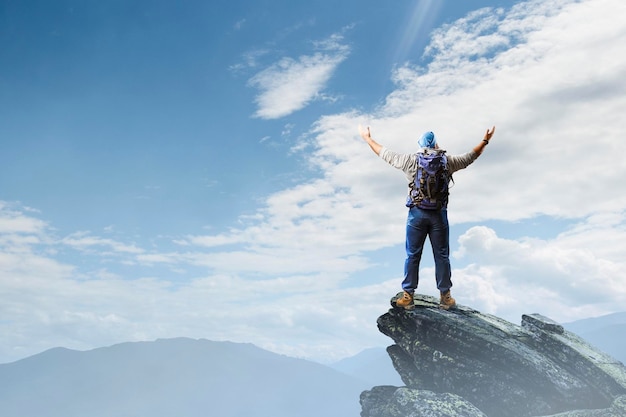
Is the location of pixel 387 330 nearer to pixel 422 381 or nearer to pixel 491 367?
pixel 422 381

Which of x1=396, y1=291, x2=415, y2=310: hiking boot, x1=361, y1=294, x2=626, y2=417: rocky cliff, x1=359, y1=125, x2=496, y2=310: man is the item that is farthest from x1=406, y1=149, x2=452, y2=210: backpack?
x1=361, y1=294, x2=626, y2=417: rocky cliff

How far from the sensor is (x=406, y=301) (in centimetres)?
2088

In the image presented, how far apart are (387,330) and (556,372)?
6.71 meters

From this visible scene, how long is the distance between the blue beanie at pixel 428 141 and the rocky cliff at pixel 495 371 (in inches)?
257

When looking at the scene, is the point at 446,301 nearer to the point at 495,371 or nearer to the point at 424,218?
the point at 495,371

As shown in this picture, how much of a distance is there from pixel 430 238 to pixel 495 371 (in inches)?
247

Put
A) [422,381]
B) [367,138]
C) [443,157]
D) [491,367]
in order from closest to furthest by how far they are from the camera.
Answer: [443,157] < [367,138] < [491,367] < [422,381]

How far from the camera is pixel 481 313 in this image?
23.7 meters

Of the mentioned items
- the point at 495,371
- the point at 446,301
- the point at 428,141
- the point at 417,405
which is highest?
the point at 428,141

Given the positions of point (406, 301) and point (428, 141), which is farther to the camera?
point (406, 301)

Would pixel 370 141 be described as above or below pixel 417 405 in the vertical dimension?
above

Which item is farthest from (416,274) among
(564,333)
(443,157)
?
(564,333)

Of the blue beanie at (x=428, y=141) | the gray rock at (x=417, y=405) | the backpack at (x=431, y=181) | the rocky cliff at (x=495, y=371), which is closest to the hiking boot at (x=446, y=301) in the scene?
the rocky cliff at (x=495, y=371)

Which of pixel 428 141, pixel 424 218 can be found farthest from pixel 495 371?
pixel 428 141
